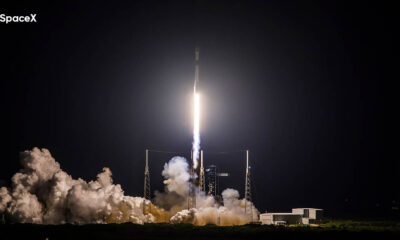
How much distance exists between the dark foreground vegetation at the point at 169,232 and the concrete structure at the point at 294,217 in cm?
967

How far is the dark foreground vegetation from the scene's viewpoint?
78.1 meters

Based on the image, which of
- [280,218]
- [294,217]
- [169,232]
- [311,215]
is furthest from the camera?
[311,215]

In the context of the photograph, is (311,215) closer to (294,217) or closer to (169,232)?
(294,217)

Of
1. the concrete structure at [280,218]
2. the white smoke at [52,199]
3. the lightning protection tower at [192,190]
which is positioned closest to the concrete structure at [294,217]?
the concrete structure at [280,218]

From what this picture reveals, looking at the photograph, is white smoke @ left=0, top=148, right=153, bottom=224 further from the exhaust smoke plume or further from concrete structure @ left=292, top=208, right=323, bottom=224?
concrete structure @ left=292, top=208, right=323, bottom=224

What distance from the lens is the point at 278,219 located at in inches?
3752

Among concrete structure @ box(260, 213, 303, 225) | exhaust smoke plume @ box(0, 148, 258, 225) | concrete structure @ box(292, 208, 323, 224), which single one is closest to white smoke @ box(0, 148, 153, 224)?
exhaust smoke plume @ box(0, 148, 258, 225)

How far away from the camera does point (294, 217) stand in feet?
322

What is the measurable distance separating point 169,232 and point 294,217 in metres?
26.9

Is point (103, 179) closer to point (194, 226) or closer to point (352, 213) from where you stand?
point (194, 226)

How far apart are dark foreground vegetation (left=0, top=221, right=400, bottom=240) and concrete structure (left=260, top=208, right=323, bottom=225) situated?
9.67m

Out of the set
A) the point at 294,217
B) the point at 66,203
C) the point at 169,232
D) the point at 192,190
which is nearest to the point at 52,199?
the point at 66,203

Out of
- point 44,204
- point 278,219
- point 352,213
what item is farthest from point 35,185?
point 352,213

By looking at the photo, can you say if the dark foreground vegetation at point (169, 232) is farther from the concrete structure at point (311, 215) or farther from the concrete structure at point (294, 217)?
the concrete structure at point (311, 215)
